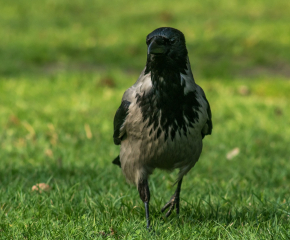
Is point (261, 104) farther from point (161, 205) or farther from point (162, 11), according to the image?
point (162, 11)

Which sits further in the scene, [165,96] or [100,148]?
[100,148]

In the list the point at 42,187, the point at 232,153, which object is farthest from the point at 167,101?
the point at 232,153

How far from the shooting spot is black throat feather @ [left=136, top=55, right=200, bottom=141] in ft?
9.77

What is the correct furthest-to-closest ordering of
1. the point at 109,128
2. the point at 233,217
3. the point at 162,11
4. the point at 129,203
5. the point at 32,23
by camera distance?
the point at 162,11, the point at 32,23, the point at 109,128, the point at 129,203, the point at 233,217

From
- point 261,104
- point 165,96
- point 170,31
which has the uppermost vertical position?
point 170,31

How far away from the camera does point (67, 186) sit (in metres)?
4.02

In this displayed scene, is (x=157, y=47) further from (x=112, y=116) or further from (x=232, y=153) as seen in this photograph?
(x=112, y=116)

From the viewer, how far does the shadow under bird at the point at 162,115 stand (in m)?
2.94

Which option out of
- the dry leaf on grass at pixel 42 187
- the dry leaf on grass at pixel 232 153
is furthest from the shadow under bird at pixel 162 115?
the dry leaf on grass at pixel 232 153

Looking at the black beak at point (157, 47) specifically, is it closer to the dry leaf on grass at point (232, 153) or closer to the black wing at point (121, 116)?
the black wing at point (121, 116)

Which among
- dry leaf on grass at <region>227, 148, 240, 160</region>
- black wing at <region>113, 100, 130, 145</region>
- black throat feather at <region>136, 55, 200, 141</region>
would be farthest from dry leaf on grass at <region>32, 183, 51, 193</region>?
dry leaf on grass at <region>227, 148, 240, 160</region>

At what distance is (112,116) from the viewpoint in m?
6.96

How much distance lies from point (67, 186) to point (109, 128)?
2.47 meters

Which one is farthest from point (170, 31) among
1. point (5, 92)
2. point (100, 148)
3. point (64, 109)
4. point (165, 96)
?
point (5, 92)
